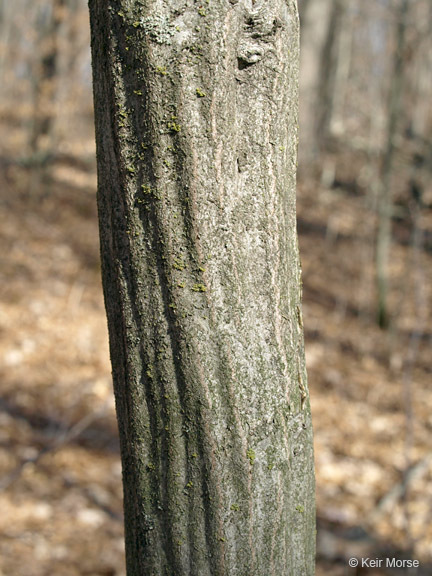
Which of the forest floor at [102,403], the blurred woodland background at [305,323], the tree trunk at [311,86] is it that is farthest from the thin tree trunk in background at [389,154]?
the tree trunk at [311,86]

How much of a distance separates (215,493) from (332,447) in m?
3.93

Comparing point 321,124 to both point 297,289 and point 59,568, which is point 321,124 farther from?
point 297,289

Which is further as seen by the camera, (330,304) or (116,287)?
(330,304)

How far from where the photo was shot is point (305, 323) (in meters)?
7.29

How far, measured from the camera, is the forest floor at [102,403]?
133 inches

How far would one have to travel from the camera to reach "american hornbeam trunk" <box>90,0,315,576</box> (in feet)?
3.14

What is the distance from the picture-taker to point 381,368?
635 centimetres

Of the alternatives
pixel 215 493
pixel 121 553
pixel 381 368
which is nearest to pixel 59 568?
pixel 121 553

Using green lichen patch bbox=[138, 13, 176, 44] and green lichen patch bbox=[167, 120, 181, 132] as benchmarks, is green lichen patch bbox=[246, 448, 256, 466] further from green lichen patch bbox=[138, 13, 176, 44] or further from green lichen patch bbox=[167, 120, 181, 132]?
green lichen patch bbox=[138, 13, 176, 44]

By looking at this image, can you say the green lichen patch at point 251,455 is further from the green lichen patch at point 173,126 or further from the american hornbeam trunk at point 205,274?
the green lichen patch at point 173,126

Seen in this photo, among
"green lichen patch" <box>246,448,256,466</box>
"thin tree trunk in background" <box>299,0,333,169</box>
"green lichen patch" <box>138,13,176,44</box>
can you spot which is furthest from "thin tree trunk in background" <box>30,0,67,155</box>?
"green lichen patch" <box>246,448,256,466</box>

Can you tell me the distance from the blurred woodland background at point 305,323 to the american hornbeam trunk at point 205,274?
1.46 m

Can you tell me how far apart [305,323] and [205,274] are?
6413 mm

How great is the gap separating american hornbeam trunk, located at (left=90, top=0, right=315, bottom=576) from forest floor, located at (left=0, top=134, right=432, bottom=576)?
69.8 inches
